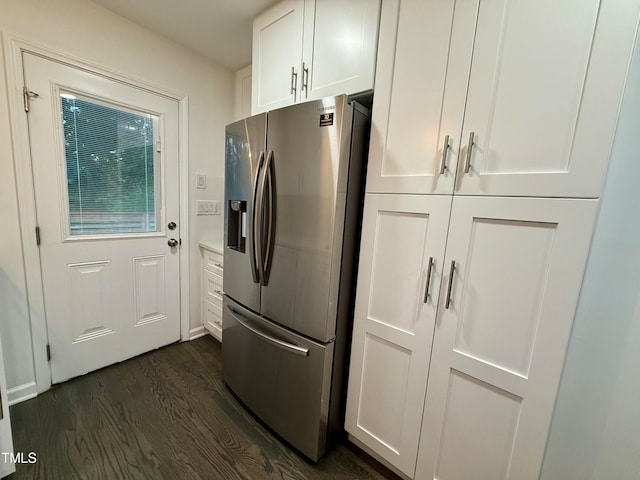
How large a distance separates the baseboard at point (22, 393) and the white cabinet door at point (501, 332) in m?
2.35

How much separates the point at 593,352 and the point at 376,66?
1402mm

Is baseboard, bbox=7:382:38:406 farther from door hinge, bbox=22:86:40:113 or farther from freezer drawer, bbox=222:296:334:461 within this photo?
door hinge, bbox=22:86:40:113

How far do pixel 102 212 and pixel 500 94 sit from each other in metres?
2.40

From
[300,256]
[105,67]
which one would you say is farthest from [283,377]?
[105,67]

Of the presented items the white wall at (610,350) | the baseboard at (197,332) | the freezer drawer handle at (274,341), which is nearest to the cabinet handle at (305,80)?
the white wall at (610,350)

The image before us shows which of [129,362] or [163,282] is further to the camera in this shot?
[163,282]

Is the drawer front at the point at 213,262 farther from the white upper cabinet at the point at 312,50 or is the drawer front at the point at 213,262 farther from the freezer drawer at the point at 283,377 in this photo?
the white upper cabinet at the point at 312,50

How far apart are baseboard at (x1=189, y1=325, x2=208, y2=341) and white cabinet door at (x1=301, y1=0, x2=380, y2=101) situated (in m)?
2.22

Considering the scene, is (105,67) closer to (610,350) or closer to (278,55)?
(278,55)

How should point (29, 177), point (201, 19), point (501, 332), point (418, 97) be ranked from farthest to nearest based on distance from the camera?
1. point (201, 19)
2. point (29, 177)
3. point (418, 97)
4. point (501, 332)

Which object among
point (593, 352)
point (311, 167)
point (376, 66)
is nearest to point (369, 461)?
point (593, 352)

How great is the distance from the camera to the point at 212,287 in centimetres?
225

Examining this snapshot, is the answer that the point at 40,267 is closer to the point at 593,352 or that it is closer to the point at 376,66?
the point at 376,66

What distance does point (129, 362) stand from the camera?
204 centimetres
